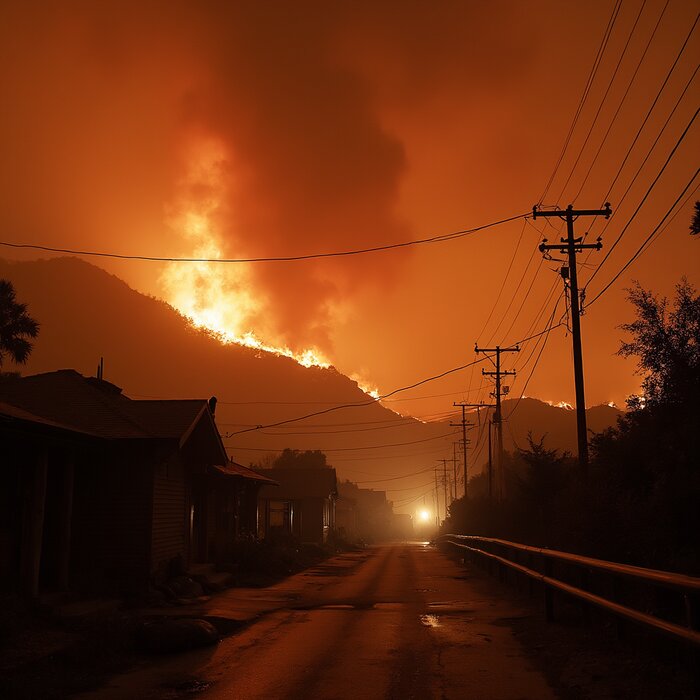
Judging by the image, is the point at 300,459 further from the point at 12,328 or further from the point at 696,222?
the point at 696,222

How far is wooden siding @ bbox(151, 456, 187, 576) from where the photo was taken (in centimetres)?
1852

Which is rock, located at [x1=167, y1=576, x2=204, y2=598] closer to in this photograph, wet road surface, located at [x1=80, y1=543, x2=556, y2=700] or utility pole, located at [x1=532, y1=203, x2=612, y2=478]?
wet road surface, located at [x1=80, y1=543, x2=556, y2=700]

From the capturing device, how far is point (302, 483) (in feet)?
197

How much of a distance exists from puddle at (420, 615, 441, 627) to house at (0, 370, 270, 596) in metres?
7.33

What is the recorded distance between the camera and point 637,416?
2298 centimetres

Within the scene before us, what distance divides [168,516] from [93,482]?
2.47 metres

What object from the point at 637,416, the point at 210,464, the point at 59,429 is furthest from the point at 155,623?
the point at 637,416

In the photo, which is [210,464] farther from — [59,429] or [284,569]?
[59,429]

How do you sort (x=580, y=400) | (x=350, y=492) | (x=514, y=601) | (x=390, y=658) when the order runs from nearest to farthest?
(x=390, y=658)
(x=514, y=601)
(x=580, y=400)
(x=350, y=492)

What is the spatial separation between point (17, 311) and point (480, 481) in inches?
2791

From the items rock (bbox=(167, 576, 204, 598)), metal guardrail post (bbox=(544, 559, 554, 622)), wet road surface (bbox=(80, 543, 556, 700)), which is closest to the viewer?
wet road surface (bbox=(80, 543, 556, 700))

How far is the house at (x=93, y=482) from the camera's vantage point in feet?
47.1

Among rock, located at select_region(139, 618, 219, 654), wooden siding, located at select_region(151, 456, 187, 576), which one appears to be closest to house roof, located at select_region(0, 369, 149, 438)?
wooden siding, located at select_region(151, 456, 187, 576)

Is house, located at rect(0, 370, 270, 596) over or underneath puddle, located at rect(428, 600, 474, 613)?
over
